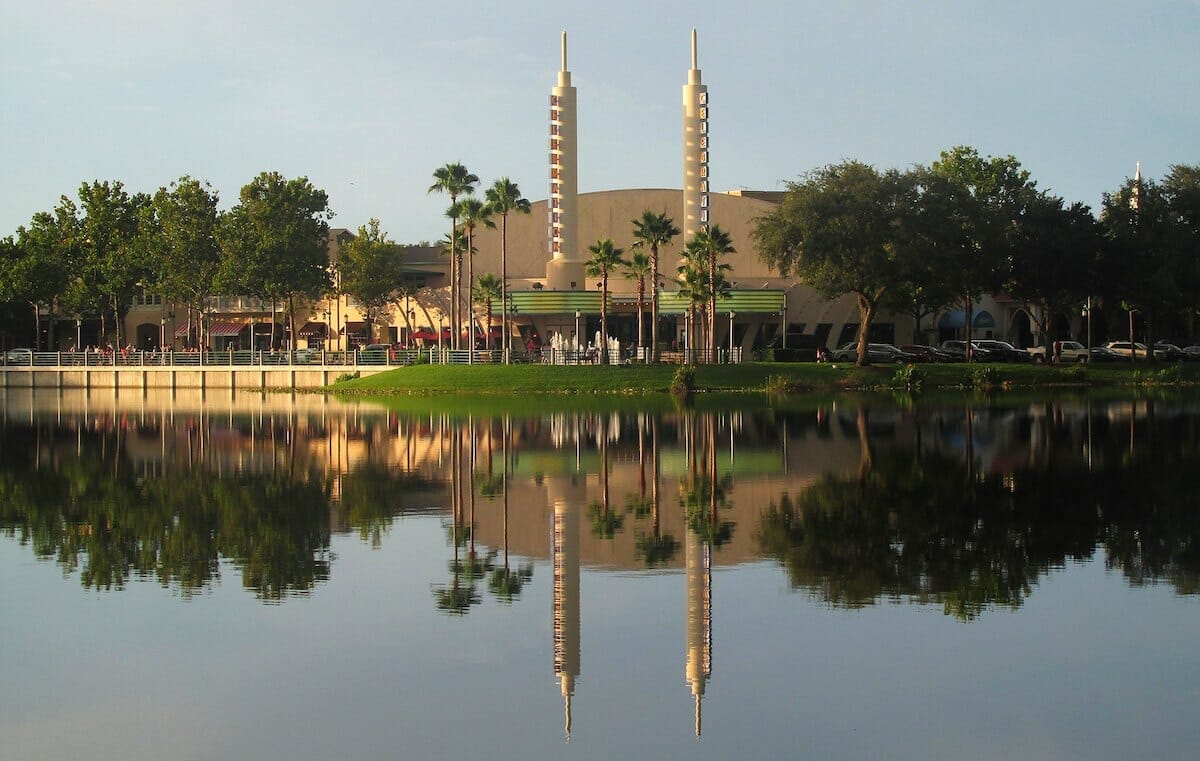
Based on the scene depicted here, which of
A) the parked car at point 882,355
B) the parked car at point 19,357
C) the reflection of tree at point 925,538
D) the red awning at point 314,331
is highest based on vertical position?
the red awning at point 314,331

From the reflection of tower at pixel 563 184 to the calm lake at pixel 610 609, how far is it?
191 feet

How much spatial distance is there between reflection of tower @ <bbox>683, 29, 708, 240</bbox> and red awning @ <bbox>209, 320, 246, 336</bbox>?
1541 inches

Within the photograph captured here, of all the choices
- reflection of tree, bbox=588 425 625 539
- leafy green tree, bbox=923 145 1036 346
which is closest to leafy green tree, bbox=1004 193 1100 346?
leafy green tree, bbox=923 145 1036 346

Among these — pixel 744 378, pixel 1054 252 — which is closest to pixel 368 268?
pixel 744 378

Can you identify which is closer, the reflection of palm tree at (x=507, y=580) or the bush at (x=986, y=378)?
the reflection of palm tree at (x=507, y=580)

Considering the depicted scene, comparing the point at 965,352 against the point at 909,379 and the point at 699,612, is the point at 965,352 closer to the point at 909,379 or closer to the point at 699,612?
the point at 909,379

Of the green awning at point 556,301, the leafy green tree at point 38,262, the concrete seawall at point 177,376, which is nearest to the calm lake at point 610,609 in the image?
the concrete seawall at point 177,376

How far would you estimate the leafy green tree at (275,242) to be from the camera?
9875 centimetres

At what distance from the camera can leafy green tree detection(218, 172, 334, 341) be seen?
98750mm

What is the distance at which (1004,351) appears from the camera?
94.8 m

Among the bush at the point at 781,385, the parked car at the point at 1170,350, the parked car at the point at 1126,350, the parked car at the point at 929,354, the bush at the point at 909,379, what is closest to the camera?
the bush at the point at 781,385

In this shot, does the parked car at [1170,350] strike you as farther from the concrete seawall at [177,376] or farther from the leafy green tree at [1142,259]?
the concrete seawall at [177,376]

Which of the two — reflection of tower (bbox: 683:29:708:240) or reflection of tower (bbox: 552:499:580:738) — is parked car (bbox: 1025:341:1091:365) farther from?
reflection of tower (bbox: 552:499:580:738)

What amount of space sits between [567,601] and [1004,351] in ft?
265
